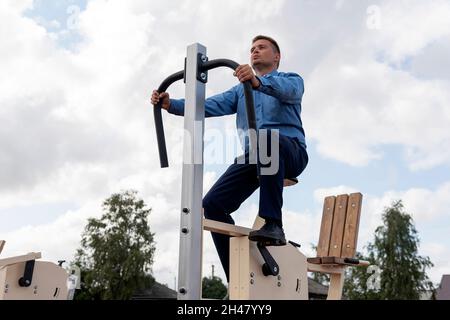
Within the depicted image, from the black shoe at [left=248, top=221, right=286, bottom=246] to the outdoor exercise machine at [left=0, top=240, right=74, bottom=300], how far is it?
242cm

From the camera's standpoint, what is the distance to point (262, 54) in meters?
3.36

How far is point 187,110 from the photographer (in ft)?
8.62

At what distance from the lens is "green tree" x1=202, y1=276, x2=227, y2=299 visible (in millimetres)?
57763

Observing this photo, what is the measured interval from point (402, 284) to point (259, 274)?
124ft

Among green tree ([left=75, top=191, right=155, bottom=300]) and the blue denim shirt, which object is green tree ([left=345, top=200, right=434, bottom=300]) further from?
the blue denim shirt

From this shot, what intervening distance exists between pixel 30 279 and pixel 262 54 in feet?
8.99

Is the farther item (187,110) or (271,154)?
(271,154)

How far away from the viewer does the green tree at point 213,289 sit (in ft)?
190

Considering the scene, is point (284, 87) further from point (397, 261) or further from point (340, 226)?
point (397, 261)

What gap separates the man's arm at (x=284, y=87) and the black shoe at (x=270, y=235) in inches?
26.4
